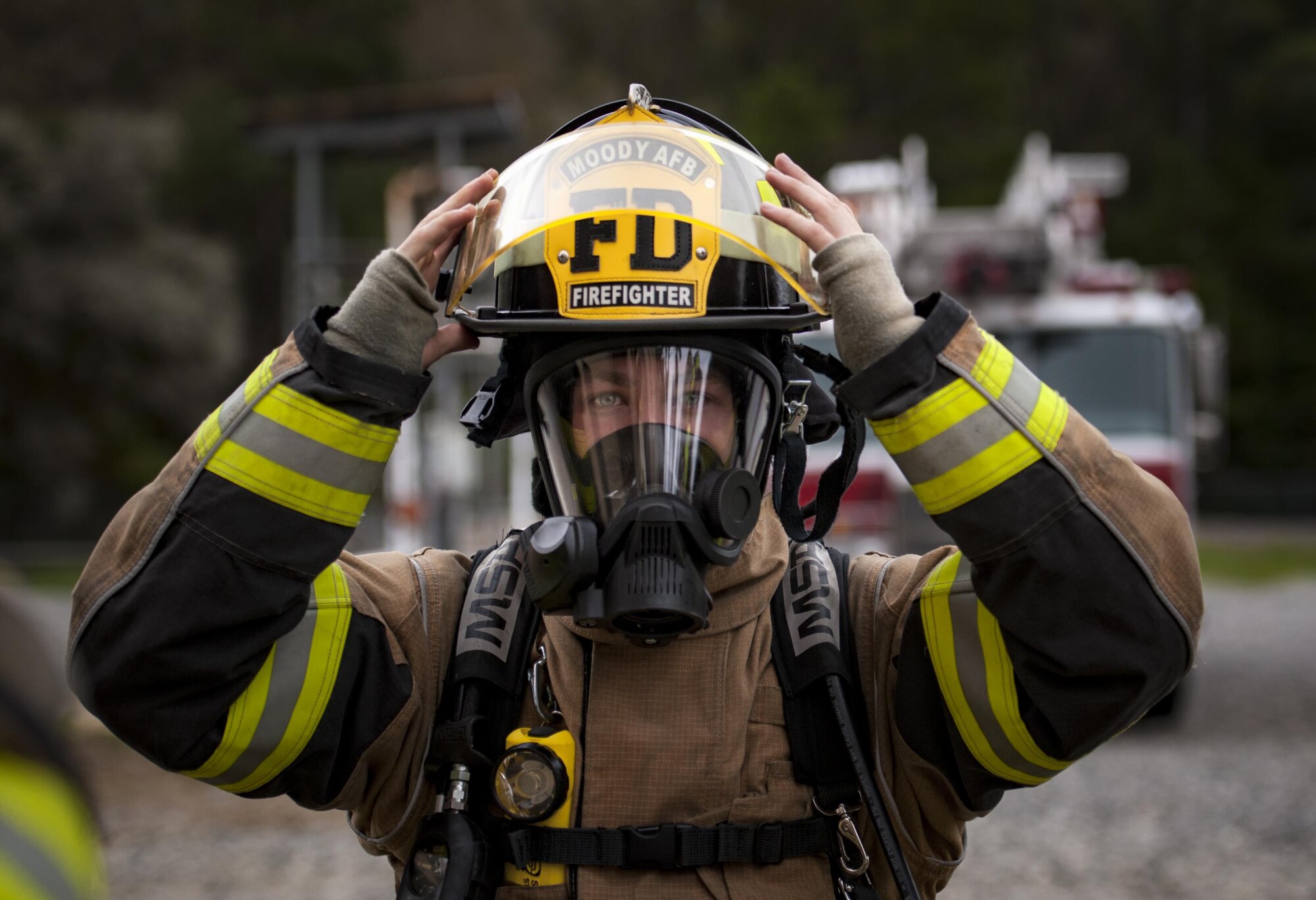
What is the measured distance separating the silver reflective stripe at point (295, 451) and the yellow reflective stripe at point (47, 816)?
3.73 ft

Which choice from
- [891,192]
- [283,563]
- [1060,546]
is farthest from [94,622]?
[891,192]

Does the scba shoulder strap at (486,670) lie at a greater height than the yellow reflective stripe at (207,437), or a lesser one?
lesser

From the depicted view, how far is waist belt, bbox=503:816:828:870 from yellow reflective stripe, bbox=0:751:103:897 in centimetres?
121

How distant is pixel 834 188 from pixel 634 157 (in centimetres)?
704

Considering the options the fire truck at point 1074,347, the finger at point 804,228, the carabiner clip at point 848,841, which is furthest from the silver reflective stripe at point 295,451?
the fire truck at point 1074,347

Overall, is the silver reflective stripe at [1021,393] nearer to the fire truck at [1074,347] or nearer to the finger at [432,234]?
the finger at [432,234]

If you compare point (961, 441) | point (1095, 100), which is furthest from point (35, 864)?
point (1095, 100)

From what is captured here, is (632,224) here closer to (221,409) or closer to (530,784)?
(221,409)

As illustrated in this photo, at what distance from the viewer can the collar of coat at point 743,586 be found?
206 cm

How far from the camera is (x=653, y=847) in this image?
191cm

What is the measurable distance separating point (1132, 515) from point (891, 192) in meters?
7.30

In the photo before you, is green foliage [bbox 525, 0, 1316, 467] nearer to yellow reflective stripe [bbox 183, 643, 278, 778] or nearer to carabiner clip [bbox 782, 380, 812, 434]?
carabiner clip [bbox 782, 380, 812, 434]

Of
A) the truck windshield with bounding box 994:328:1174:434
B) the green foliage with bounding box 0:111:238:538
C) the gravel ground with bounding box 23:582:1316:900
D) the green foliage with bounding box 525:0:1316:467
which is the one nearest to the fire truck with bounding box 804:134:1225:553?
the truck windshield with bounding box 994:328:1174:434

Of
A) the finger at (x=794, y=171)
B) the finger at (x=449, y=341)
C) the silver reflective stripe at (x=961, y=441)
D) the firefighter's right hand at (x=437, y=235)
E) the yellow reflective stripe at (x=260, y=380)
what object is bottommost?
the silver reflective stripe at (x=961, y=441)
